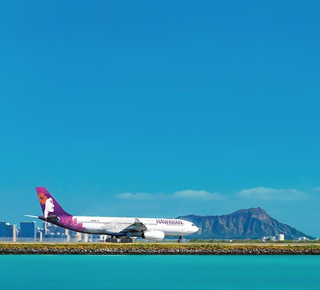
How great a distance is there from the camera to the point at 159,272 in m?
65.6

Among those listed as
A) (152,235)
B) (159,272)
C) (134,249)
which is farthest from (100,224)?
(159,272)

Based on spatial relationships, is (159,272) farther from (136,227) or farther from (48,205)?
(48,205)

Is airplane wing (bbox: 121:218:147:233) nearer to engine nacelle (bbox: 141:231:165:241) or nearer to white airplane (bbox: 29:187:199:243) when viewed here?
white airplane (bbox: 29:187:199:243)

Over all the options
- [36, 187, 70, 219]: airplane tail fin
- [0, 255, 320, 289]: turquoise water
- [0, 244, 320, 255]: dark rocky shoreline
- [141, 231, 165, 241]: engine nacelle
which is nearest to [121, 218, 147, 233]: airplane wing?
[141, 231, 165, 241]: engine nacelle

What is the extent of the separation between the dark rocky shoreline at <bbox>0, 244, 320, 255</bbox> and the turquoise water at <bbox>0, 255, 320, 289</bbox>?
1.41m

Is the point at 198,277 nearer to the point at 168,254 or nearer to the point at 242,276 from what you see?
the point at 242,276

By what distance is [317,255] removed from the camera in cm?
9200

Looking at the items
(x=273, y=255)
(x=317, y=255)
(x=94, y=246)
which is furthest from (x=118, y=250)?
(x=317, y=255)

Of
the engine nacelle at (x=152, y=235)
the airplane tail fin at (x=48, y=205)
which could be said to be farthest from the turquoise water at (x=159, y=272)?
the airplane tail fin at (x=48, y=205)

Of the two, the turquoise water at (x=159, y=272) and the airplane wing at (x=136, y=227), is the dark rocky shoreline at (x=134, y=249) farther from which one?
the airplane wing at (x=136, y=227)

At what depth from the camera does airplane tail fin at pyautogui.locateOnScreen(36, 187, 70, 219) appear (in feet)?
321

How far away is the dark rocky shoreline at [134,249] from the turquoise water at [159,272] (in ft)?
4.63

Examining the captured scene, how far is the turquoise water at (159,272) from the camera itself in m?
56.1

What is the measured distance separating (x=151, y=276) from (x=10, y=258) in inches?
963
